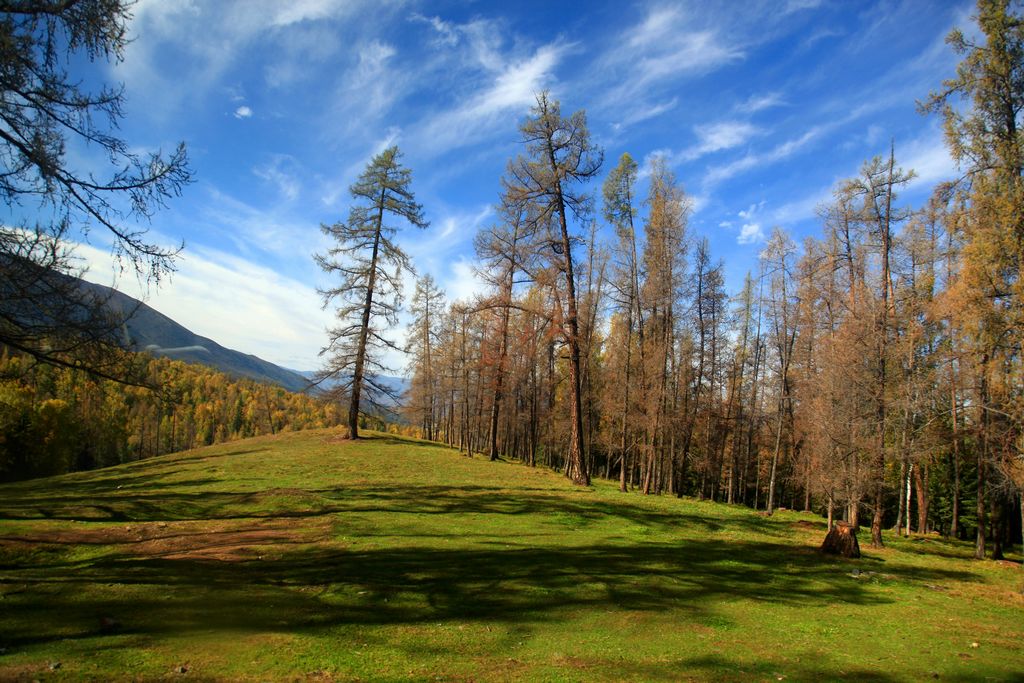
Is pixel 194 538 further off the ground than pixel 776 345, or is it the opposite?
pixel 776 345

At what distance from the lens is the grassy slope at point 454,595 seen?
5.22 m

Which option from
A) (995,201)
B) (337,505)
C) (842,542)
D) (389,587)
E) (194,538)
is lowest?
(194,538)

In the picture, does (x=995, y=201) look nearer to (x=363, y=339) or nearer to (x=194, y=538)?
(x=194, y=538)

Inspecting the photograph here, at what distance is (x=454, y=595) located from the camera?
7.01 m

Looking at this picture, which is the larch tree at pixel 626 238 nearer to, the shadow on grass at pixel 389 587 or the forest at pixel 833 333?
the forest at pixel 833 333

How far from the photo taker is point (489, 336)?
94.4 feet

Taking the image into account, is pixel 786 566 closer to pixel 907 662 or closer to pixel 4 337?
pixel 907 662

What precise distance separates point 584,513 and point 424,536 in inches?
186

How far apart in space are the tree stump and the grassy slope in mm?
622

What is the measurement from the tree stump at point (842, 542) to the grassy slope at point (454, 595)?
2.04 ft

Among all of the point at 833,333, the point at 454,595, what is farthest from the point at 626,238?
the point at 454,595

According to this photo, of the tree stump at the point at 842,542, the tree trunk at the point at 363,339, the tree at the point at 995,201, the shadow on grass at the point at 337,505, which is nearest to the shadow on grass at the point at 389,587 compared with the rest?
the tree stump at the point at 842,542

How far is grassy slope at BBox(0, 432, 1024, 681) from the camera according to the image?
522 cm

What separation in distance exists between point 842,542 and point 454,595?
31.2 ft
